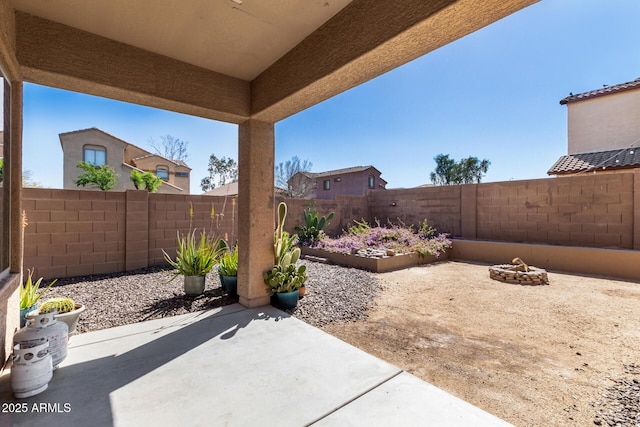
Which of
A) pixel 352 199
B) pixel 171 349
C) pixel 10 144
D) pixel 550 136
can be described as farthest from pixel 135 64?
pixel 550 136

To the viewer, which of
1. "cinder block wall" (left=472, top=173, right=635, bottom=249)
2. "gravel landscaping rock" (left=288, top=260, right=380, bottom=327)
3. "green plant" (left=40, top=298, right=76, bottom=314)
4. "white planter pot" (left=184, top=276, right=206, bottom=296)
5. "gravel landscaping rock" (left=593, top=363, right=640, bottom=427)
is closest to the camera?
"gravel landscaping rock" (left=593, top=363, right=640, bottom=427)

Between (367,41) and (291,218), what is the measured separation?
692 centimetres

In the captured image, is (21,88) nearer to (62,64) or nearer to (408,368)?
(62,64)

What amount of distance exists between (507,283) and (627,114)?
13.1 m

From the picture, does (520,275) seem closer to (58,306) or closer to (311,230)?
(311,230)

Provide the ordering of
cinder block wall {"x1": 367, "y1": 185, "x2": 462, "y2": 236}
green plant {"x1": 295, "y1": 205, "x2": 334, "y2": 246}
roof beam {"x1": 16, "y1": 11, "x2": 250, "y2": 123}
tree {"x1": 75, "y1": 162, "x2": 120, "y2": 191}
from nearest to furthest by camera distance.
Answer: roof beam {"x1": 16, "y1": 11, "x2": 250, "y2": 123} < green plant {"x1": 295, "y1": 205, "x2": 334, "y2": 246} < cinder block wall {"x1": 367, "y1": 185, "x2": 462, "y2": 236} < tree {"x1": 75, "y1": 162, "x2": 120, "y2": 191}

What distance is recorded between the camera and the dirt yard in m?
1.99

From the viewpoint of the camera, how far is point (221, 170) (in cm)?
3212

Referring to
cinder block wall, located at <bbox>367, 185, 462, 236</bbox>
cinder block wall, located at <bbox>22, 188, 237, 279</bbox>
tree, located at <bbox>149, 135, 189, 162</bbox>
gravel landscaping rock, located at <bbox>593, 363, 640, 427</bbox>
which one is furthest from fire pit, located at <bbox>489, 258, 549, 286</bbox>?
tree, located at <bbox>149, 135, 189, 162</bbox>

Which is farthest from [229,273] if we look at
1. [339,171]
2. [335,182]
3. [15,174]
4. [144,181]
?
[339,171]

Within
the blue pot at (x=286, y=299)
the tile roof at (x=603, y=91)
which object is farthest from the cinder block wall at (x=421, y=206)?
the tile roof at (x=603, y=91)

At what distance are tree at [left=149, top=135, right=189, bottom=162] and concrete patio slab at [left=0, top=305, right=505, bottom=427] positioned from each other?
2472cm

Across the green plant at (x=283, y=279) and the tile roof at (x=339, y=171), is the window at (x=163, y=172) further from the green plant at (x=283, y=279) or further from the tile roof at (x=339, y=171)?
the green plant at (x=283, y=279)

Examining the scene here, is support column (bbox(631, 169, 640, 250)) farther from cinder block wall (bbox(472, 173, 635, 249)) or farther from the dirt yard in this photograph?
the dirt yard
